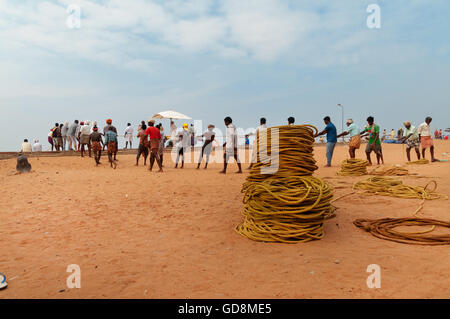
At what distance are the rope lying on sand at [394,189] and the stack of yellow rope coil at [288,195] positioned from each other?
2734mm

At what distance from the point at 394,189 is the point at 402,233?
2978 millimetres

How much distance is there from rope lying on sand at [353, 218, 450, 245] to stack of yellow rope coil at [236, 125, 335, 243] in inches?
31.3

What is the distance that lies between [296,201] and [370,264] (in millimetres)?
1195

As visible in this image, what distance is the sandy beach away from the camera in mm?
2967

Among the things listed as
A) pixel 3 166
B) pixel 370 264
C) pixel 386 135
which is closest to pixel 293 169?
pixel 370 264

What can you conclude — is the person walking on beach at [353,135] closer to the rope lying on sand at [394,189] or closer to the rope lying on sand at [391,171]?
the rope lying on sand at [391,171]

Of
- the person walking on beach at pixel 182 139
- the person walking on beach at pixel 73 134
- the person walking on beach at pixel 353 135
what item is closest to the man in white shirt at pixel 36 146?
the person walking on beach at pixel 73 134

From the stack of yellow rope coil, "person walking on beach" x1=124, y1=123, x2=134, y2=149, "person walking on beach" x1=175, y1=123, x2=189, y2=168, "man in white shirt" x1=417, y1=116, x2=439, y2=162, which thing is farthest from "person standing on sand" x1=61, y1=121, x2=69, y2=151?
"man in white shirt" x1=417, y1=116, x2=439, y2=162

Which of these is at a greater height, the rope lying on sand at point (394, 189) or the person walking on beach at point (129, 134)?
the person walking on beach at point (129, 134)

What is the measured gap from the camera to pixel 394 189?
22.6 feet

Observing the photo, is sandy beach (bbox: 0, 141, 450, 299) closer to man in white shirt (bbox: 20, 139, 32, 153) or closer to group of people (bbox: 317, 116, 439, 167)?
group of people (bbox: 317, 116, 439, 167)

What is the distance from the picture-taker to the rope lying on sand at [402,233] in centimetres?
402

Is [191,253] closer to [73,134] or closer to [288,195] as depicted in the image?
[288,195]
